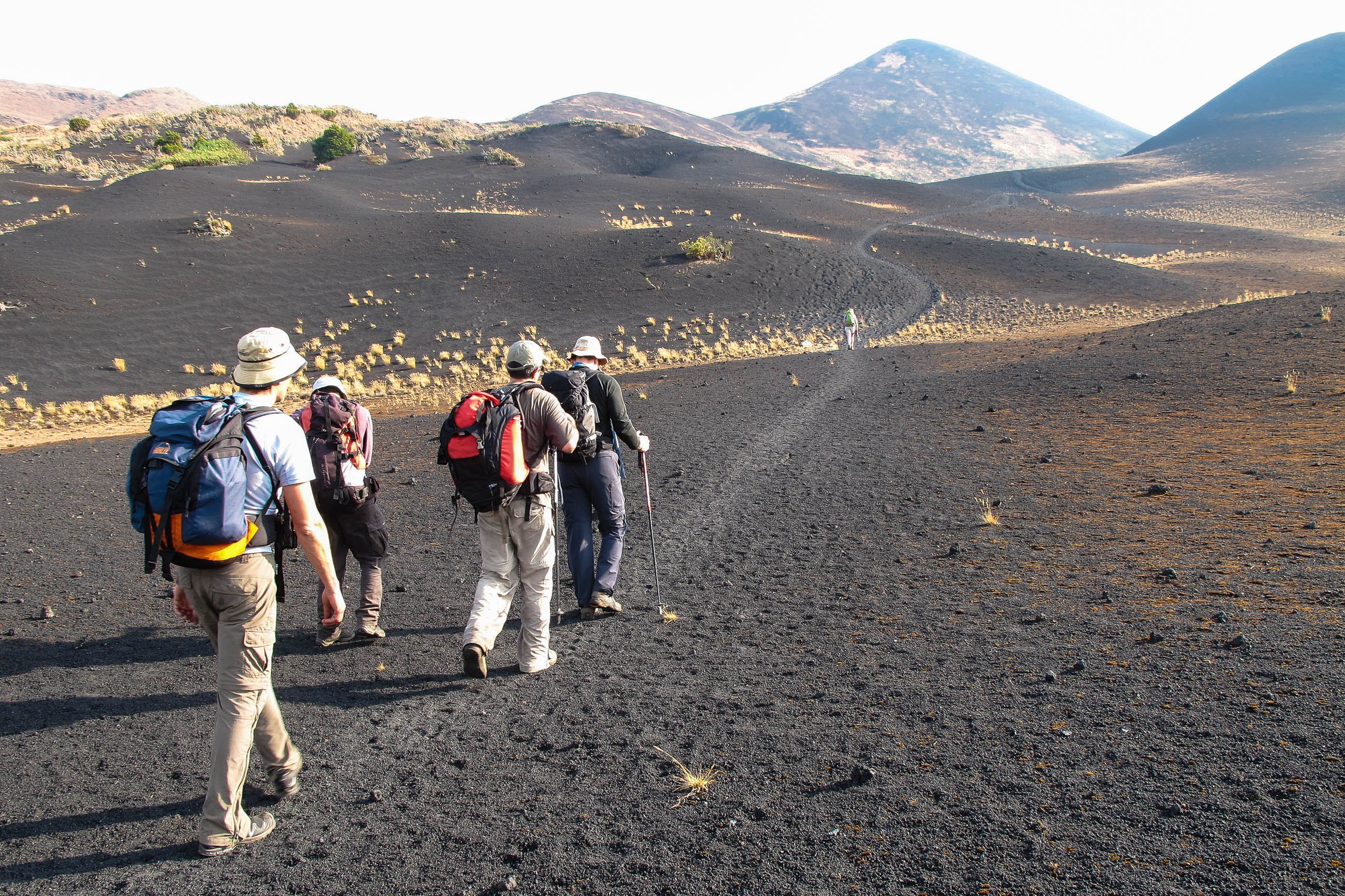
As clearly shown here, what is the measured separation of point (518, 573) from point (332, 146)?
6534 centimetres


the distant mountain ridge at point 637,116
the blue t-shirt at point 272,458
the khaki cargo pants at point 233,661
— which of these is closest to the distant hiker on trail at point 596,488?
the blue t-shirt at point 272,458

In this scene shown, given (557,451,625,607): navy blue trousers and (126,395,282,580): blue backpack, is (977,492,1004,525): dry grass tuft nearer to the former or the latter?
(557,451,625,607): navy blue trousers

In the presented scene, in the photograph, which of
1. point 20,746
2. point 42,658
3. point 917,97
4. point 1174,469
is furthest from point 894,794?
point 917,97

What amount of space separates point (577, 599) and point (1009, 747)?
3052 millimetres

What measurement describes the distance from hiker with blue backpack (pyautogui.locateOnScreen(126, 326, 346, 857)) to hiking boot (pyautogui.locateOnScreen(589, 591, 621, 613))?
7.25 feet

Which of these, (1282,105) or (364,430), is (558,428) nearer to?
(364,430)

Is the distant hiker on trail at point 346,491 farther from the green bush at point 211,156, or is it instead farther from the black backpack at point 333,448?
the green bush at point 211,156

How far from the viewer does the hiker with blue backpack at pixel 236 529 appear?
2.64 metres

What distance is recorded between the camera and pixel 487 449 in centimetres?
393

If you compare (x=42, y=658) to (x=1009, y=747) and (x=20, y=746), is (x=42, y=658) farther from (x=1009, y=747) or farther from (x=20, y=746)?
(x=1009, y=747)

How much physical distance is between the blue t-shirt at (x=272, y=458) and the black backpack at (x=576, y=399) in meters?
1.75

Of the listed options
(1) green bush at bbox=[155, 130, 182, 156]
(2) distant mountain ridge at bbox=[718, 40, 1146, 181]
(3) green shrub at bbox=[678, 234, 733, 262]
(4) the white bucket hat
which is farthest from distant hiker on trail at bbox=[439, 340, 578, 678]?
(2) distant mountain ridge at bbox=[718, 40, 1146, 181]

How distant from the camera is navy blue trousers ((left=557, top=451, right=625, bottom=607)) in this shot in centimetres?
506

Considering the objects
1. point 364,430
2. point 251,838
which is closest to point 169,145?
point 364,430
